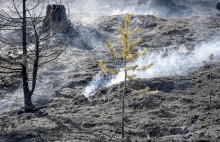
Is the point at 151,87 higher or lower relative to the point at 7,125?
higher

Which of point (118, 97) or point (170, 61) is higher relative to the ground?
point (170, 61)

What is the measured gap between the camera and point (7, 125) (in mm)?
14305

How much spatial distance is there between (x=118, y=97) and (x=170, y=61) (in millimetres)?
7411

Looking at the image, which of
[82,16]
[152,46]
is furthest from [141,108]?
[82,16]

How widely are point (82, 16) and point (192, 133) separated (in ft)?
90.1

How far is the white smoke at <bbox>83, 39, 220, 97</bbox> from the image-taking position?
1959cm

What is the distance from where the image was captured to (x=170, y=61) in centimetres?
2308

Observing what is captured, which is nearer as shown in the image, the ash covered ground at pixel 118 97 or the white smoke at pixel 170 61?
the ash covered ground at pixel 118 97

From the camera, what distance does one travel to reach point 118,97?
→ 16844 millimetres

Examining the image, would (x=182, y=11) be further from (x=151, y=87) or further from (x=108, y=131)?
(x=108, y=131)

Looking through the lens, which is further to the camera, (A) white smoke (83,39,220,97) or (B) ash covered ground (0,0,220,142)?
(A) white smoke (83,39,220,97)

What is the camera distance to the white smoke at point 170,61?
1959 centimetres

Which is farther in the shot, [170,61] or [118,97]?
[170,61]

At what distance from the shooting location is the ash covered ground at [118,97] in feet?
43.8
